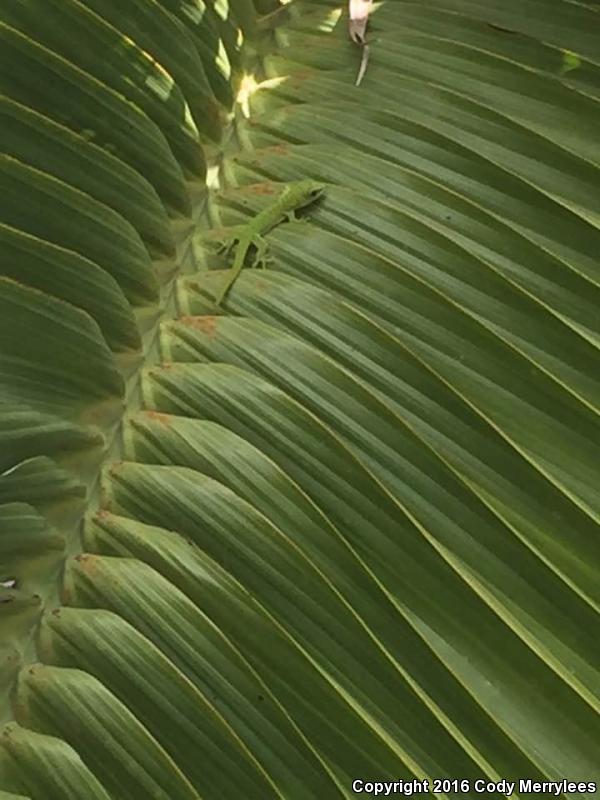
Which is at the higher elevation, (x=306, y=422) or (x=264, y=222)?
(x=264, y=222)

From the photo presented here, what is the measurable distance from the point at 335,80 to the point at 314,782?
0.89 meters

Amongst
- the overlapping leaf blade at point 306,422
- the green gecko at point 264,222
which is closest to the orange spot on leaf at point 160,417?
the overlapping leaf blade at point 306,422

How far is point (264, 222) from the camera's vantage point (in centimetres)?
120

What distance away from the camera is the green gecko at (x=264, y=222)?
119 centimetres

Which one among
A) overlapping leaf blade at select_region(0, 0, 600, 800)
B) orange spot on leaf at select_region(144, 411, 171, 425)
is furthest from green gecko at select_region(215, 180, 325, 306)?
orange spot on leaf at select_region(144, 411, 171, 425)

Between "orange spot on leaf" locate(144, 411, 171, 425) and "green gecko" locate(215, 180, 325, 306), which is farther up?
"green gecko" locate(215, 180, 325, 306)

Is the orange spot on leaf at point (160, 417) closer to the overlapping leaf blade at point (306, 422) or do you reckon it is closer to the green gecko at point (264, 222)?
the overlapping leaf blade at point (306, 422)

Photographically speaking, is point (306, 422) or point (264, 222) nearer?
point (306, 422)

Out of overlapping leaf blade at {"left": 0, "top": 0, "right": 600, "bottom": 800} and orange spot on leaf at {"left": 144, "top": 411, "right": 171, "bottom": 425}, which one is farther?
orange spot on leaf at {"left": 144, "top": 411, "right": 171, "bottom": 425}

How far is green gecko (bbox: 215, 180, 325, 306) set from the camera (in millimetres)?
1187

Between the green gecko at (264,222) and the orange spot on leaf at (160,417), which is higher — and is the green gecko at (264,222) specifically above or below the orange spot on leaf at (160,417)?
above

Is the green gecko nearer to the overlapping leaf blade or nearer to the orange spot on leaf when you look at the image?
the overlapping leaf blade

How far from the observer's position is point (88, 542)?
1.09 meters

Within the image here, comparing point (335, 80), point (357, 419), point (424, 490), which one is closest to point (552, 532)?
point (424, 490)
